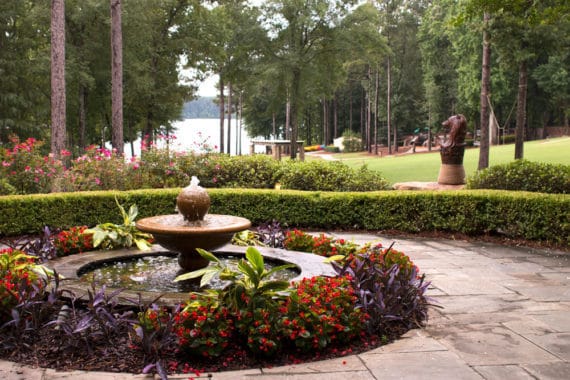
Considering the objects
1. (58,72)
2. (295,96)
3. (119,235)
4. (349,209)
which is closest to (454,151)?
(349,209)

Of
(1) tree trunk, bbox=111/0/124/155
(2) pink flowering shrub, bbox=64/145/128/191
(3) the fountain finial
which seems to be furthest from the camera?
(1) tree trunk, bbox=111/0/124/155

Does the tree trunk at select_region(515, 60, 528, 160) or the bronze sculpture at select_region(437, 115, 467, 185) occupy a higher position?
the tree trunk at select_region(515, 60, 528, 160)

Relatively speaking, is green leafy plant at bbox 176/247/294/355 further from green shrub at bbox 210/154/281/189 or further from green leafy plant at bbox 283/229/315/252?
green shrub at bbox 210/154/281/189

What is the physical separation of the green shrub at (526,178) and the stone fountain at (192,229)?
717cm

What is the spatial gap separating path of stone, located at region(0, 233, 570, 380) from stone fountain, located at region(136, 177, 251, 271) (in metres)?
1.68

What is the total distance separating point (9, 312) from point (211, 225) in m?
1.94

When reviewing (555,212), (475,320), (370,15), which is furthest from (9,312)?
(370,15)

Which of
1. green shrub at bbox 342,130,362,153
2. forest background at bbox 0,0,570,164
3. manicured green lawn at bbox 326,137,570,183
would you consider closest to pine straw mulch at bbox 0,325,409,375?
forest background at bbox 0,0,570,164

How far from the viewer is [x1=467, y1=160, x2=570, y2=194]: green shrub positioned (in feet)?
33.1

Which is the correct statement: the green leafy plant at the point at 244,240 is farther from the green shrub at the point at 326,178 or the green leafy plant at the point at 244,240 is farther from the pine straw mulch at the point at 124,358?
the green shrub at the point at 326,178

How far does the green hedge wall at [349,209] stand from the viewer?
8.73 m

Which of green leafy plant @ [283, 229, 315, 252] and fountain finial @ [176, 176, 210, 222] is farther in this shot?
green leafy plant @ [283, 229, 315, 252]

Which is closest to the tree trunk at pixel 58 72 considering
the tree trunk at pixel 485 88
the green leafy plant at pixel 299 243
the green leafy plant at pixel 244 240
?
the green leafy plant at pixel 244 240

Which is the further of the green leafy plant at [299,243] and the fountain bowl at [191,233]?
the green leafy plant at [299,243]
